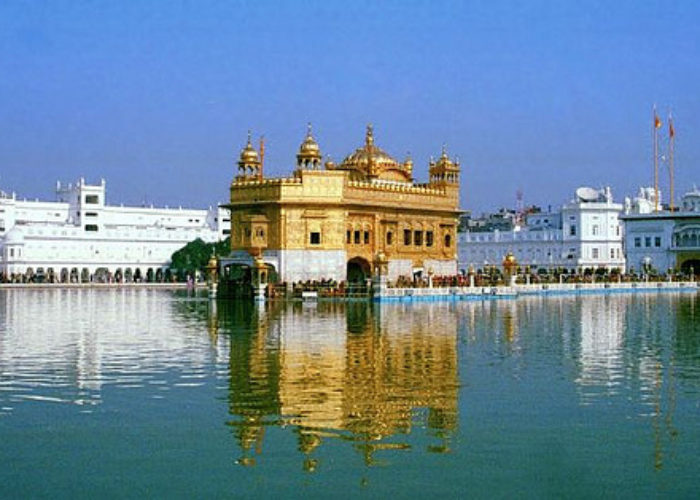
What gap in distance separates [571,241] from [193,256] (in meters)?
31.5

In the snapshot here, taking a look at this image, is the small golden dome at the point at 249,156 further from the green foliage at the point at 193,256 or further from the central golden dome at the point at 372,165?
the green foliage at the point at 193,256

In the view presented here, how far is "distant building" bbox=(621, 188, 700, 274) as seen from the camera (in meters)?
78.9

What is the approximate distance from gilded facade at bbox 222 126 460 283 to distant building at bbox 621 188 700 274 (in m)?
26.9

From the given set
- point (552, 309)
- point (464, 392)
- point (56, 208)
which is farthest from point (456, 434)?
point (56, 208)

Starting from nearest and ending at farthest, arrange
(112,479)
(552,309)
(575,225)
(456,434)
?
1. (112,479)
2. (456,434)
3. (552,309)
4. (575,225)

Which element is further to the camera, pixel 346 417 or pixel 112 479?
pixel 346 417

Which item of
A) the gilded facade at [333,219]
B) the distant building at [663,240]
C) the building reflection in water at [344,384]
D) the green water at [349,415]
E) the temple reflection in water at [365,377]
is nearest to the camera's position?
the green water at [349,415]

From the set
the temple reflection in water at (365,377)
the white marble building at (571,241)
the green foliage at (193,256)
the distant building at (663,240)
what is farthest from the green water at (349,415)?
the green foliage at (193,256)

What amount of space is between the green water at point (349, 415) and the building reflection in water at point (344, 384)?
5 centimetres

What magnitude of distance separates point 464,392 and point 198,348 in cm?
800

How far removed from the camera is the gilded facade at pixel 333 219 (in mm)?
50312

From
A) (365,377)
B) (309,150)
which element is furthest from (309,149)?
(365,377)

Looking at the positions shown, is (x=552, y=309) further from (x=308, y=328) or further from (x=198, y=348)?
(x=198, y=348)

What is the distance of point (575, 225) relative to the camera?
92562 millimetres
